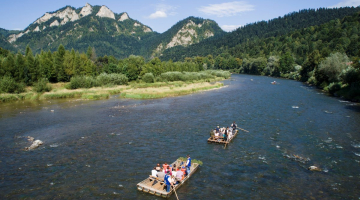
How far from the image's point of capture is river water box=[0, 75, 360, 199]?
78.8 ft

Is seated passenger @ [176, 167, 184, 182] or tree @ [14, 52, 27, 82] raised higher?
tree @ [14, 52, 27, 82]

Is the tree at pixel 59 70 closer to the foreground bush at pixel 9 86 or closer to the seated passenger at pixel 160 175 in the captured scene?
the foreground bush at pixel 9 86

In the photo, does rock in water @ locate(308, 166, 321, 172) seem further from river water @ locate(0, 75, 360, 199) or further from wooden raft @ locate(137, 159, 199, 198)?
wooden raft @ locate(137, 159, 199, 198)

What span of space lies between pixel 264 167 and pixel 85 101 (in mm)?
57417

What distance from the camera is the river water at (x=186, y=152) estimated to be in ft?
78.8

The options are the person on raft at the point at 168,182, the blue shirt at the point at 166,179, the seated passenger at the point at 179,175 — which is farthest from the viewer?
the seated passenger at the point at 179,175

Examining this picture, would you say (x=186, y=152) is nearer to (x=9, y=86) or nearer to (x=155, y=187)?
(x=155, y=187)

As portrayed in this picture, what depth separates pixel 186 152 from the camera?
32656 millimetres

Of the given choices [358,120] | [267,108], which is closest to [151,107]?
[267,108]

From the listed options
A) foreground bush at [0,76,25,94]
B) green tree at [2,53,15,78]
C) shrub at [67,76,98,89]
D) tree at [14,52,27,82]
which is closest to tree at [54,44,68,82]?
tree at [14,52,27,82]

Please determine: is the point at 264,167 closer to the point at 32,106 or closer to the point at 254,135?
the point at 254,135

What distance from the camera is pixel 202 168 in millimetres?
28328

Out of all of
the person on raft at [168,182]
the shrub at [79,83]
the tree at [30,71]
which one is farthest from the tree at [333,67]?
the tree at [30,71]

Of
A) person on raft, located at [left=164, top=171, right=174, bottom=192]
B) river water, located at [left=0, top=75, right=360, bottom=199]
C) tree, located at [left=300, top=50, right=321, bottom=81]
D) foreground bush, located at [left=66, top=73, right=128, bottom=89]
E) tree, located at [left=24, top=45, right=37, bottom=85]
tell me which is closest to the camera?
person on raft, located at [left=164, top=171, right=174, bottom=192]
